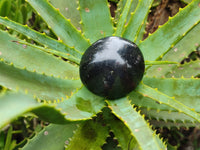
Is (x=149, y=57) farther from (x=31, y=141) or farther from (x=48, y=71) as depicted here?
(x=31, y=141)

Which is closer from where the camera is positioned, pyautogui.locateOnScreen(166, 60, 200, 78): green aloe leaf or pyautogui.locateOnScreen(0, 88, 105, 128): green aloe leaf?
pyautogui.locateOnScreen(0, 88, 105, 128): green aloe leaf

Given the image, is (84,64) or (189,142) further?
(189,142)

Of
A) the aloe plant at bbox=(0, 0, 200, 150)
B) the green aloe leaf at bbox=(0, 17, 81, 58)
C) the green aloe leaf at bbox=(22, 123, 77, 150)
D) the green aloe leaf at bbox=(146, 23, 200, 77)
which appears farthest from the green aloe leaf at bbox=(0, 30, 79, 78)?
the green aloe leaf at bbox=(146, 23, 200, 77)

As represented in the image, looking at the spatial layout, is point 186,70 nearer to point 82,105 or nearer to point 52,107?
point 82,105

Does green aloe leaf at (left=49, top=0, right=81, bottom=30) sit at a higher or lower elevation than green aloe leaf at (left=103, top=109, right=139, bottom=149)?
higher

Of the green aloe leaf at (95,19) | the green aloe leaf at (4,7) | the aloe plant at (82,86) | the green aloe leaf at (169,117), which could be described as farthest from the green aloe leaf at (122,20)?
the green aloe leaf at (4,7)

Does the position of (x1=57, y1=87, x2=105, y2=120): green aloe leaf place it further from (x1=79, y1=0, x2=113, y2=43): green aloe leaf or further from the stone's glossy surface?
(x1=79, y1=0, x2=113, y2=43): green aloe leaf

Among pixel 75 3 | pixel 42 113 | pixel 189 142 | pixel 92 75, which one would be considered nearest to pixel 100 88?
pixel 92 75
